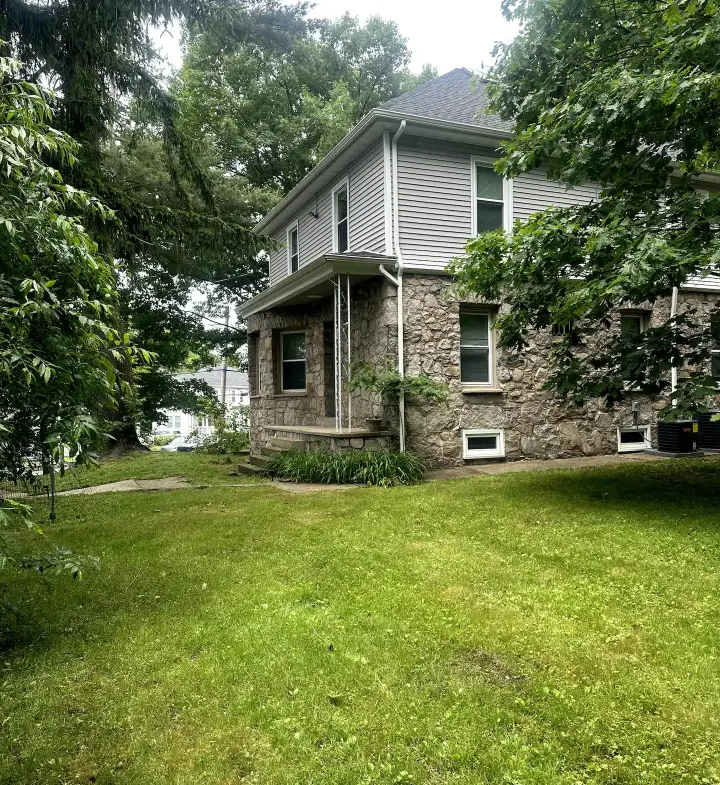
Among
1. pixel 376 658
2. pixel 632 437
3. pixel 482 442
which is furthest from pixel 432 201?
pixel 376 658

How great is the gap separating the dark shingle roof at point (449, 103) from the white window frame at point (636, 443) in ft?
18.6

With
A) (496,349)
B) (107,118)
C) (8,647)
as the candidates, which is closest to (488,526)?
(8,647)

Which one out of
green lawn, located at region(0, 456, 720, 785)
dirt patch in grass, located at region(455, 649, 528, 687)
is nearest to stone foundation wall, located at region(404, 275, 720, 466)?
green lawn, located at region(0, 456, 720, 785)

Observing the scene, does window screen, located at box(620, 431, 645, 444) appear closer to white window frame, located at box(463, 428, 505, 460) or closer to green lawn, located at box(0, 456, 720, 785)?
white window frame, located at box(463, 428, 505, 460)

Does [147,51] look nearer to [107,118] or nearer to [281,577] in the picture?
[107,118]

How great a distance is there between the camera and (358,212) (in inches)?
387

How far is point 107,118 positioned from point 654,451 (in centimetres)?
1043

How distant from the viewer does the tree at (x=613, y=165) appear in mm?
4703

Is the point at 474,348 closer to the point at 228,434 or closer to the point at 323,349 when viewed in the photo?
the point at 323,349

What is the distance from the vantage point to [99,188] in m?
7.42

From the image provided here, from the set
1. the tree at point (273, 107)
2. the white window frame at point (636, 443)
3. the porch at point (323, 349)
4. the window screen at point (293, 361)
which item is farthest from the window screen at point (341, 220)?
the tree at point (273, 107)

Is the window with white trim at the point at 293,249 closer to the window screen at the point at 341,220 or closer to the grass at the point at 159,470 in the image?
the window screen at the point at 341,220

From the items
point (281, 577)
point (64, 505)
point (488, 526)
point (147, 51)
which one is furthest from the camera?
point (147, 51)

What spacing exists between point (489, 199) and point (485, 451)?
432cm
